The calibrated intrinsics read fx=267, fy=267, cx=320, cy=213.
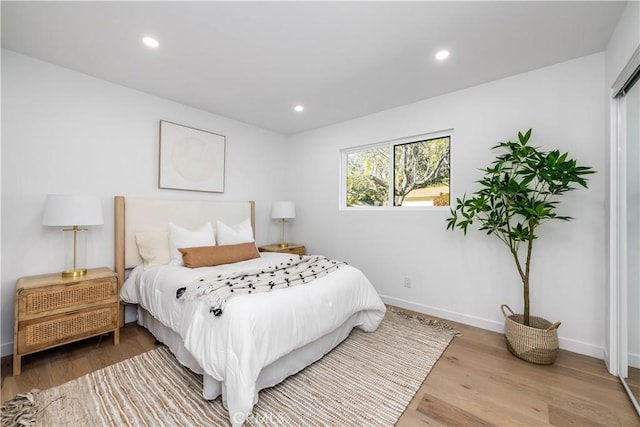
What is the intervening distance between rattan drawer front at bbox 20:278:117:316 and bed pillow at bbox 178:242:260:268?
0.63 meters

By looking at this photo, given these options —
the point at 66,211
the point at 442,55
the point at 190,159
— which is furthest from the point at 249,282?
the point at 442,55

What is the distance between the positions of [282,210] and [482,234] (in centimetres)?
263

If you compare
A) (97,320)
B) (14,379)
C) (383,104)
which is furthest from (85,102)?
(383,104)

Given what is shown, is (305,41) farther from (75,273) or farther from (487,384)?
(487,384)

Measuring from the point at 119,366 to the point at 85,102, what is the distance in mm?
2457

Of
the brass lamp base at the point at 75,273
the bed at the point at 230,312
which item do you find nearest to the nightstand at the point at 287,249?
the bed at the point at 230,312

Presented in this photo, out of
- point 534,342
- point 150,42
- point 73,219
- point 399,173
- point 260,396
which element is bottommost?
point 260,396

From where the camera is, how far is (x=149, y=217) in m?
2.98

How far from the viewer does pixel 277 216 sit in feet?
13.4

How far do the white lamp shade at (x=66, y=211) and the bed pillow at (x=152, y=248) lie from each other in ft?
1.80

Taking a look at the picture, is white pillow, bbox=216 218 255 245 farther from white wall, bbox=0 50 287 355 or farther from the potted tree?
the potted tree

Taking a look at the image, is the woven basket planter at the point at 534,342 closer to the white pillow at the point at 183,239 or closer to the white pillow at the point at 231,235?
the white pillow at the point at 231,235

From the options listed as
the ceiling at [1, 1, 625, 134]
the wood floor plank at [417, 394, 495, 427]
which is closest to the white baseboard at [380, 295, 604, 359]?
the wood floor plank at [417, 394, 495, 427]

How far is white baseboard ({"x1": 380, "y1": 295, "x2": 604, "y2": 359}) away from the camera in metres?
2.27
